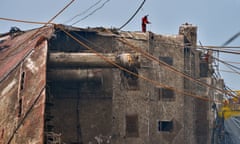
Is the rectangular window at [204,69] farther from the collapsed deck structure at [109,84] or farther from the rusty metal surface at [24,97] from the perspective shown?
the rusty metal surface at [24,97]

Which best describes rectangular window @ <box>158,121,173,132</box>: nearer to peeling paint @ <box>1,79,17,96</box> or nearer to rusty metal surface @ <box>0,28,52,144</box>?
rusty metal surface @ <box>0,28,52,144</box>

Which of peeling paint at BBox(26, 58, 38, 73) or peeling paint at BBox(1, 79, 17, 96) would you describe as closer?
peeling paint at BBox(26, 58, 38, 73)

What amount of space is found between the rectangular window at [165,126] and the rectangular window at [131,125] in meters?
1.63

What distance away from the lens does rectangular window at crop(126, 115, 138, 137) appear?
23.3 meters

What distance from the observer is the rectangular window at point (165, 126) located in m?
24.0

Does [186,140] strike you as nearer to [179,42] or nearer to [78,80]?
[179,42]

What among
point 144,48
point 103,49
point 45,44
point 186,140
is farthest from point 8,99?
point 186,140

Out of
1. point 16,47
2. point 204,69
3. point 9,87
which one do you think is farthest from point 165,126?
point 16,47

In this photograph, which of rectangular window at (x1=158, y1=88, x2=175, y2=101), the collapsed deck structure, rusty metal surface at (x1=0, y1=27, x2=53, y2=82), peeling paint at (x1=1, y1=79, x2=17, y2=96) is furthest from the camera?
rectangular window at (x1=158, y1=88, x2=175, y2=101)

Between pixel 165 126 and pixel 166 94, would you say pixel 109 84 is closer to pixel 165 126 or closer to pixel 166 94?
pixel 166 94

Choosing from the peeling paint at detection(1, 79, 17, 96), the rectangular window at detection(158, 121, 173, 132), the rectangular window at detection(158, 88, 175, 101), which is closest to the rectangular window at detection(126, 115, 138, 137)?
the rectangular window at detection(158, 121, 173, 132)

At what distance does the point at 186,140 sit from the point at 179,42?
6.50 metres

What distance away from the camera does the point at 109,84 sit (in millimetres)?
23453

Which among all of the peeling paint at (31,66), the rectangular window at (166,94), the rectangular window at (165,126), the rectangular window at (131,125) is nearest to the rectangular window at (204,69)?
the rectangular window at (166,94)
